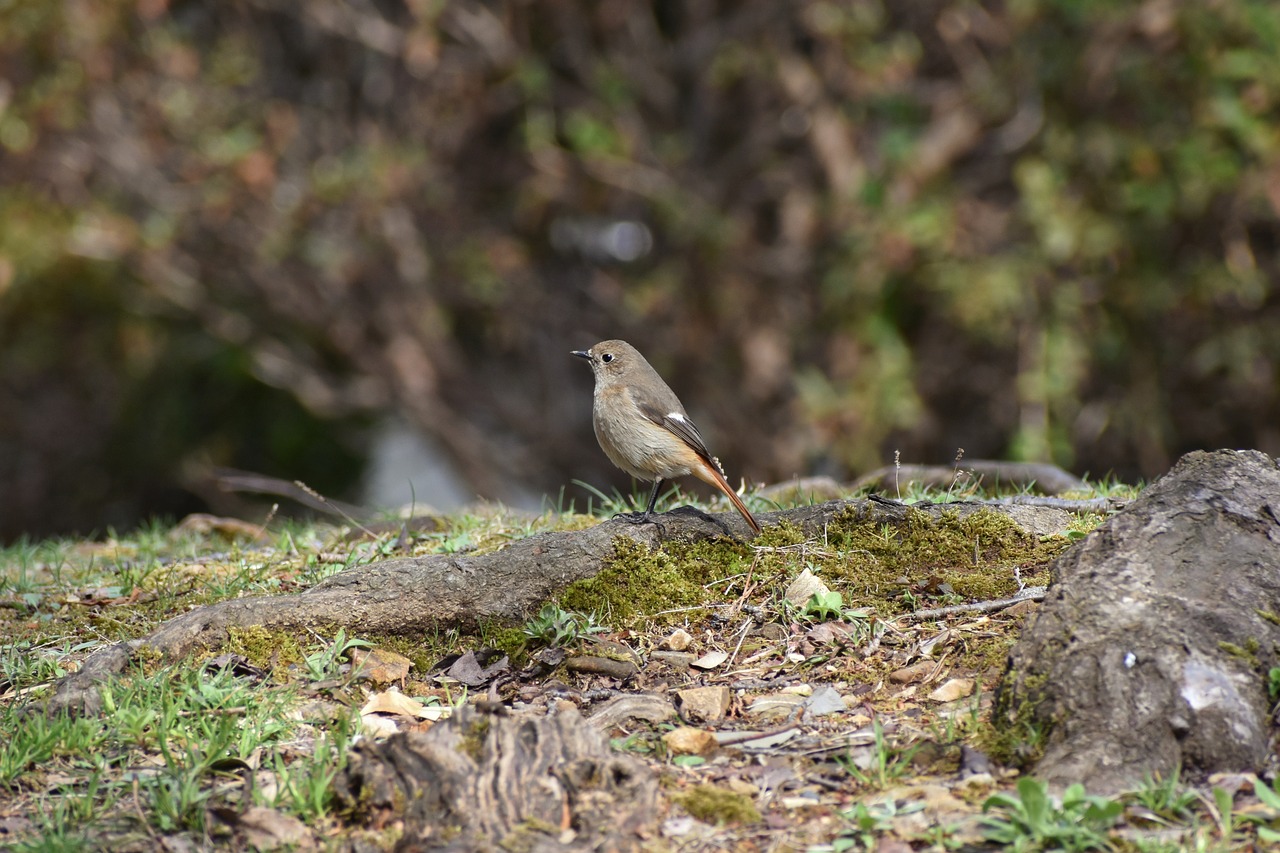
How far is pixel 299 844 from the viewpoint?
2955mm

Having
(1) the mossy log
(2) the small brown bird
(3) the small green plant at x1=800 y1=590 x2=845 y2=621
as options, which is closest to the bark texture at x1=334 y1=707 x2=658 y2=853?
(1) the mossy log

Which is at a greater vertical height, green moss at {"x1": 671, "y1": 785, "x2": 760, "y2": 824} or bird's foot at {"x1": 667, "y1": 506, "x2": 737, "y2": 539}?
bird's foot at {"x1": 667, "y1": 506, "x2": 737, "y2": 539}

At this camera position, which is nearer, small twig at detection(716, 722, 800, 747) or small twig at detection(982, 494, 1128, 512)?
small twig at detection(716, 722, 800, 747)

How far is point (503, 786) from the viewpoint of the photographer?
9.75ft

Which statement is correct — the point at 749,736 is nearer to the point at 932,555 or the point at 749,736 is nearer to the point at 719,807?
the point at 719,807

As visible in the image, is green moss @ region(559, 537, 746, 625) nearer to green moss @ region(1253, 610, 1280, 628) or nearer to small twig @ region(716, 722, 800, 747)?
small twig @ region(716, 722, 800, 747)

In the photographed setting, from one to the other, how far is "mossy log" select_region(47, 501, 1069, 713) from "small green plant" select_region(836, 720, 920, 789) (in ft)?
4.11

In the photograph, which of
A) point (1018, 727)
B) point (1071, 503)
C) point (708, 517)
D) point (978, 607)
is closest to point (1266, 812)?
point (1018, 727)

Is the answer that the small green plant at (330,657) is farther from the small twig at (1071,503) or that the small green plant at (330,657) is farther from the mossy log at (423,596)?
the small twig at (1071,503)

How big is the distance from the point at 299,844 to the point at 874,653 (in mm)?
1758

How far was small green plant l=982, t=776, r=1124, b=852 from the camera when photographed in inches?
109

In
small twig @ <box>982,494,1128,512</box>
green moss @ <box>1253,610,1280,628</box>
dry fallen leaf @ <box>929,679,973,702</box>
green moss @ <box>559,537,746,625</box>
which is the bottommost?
dry fallen leaf @ <box>929,679,973,702</box>

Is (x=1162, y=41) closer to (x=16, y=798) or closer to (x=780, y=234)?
(x=780, y=234)

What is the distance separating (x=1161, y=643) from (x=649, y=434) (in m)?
2.68
